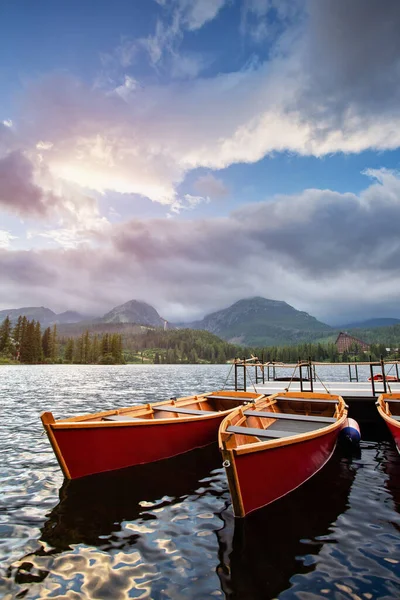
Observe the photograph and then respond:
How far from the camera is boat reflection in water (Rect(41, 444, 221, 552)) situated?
25.0 ft

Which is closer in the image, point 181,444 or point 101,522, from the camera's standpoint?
point 101,522

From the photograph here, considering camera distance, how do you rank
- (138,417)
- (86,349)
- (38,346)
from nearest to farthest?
(138,417) → (38,346) → (86,349)

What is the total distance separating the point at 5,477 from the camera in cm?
1130

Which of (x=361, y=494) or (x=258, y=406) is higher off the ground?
(x=258, y=406)

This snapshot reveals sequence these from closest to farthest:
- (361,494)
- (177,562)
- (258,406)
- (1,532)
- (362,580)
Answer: (362,580), (177,562), (1,532), (361,494), (258,406)

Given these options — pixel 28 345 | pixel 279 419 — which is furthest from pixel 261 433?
pixel 28 345

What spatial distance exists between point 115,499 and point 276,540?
4789 mm

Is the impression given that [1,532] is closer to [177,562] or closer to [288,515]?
[177,562]

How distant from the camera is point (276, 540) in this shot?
7379mm

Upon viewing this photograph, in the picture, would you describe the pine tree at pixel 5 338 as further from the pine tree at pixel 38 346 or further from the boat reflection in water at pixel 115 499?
the boat reflection in water at pixel 115 499

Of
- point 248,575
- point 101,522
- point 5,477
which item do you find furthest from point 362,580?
point 5,477

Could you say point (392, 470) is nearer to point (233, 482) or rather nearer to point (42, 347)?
point (233, 482)

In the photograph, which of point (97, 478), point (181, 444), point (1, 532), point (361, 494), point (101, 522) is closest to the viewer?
point (1, 532)

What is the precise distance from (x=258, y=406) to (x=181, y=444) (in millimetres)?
3983
